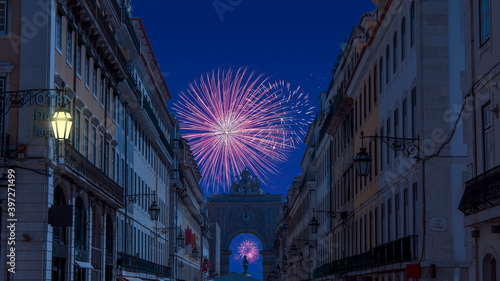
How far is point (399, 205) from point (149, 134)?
91.7 feet

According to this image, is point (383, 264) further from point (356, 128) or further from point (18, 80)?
point (18, 80)

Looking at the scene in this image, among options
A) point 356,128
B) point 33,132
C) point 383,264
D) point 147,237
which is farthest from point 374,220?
point 147,237

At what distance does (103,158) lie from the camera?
127 feet

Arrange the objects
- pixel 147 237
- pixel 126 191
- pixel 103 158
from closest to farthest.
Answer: pixel 103 158 → pixel 126 191 → pixel 147 237

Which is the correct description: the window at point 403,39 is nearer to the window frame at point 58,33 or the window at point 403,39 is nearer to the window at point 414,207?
the window at point 414,207

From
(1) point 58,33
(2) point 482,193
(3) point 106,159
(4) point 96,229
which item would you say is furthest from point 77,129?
(2) point 482,193

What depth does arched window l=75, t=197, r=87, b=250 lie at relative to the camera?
32.8 m

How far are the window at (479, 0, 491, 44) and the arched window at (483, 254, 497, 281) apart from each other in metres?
5.15

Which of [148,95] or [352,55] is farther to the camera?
[148,95]

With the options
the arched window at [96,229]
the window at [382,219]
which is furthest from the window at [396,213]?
the arched window at [96,229]

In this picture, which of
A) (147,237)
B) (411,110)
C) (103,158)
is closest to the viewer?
(411,110)

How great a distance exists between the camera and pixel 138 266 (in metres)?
50.6

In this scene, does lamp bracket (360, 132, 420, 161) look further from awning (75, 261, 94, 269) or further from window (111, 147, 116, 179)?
window (111, 147, 116, 179)

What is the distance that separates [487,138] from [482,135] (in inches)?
8.4
